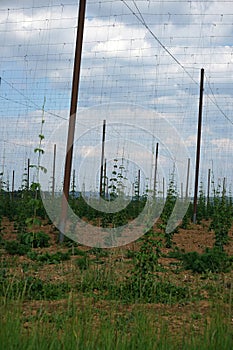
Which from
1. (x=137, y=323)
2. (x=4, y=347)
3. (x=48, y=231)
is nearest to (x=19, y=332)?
(x=4, y=347)

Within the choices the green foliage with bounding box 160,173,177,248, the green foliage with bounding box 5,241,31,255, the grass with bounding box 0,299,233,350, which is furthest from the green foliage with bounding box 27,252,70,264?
the grass with bounding box 0,299,233,350

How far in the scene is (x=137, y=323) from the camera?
3463 millimetres

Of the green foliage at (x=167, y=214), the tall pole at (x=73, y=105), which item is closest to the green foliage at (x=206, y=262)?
the green foliage at (x=167, y=214)

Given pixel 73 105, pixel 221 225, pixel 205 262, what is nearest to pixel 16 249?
pixel 73 105

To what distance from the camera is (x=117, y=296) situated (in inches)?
202

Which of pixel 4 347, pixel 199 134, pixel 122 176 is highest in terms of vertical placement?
pixel 199 134

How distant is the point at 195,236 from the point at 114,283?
235 inches

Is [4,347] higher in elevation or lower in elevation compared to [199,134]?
lower

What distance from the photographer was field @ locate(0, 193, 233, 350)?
329cm

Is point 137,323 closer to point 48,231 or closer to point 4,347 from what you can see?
point 4,347

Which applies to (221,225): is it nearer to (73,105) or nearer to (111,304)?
(73,105)

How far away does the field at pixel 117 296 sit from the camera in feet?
10.8

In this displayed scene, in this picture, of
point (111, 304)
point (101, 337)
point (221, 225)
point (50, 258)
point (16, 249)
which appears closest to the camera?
point (101, 337)

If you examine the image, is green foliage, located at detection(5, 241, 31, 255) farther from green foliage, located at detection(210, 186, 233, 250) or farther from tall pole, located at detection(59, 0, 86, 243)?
green foliage, located at detection(210, 186, 233, 250)
